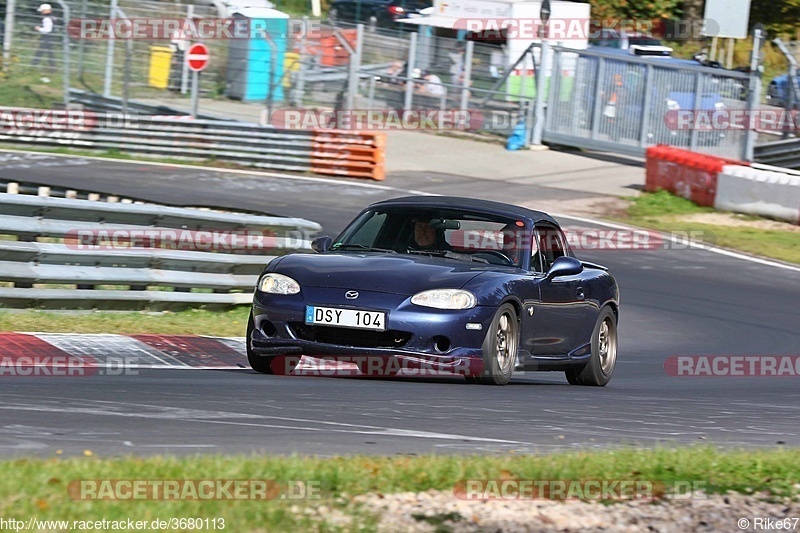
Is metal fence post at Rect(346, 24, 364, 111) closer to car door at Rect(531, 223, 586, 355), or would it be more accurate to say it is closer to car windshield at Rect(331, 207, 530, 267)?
car door at Rect(531, 223, 586, 355)

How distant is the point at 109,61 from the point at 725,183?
1228cm

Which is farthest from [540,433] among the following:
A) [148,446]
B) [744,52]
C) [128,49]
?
[744,52]

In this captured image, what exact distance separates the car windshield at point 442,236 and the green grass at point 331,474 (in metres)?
3.34

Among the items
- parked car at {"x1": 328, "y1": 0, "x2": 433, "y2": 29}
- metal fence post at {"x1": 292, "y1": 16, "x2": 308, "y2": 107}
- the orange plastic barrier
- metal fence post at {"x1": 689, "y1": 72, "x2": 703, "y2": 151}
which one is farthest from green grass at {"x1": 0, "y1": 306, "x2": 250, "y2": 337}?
parked car at {"x1": 328, "y1": 0, "x2": 433, "y2": 29}

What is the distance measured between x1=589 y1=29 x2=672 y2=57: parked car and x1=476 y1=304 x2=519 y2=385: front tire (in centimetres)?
3126

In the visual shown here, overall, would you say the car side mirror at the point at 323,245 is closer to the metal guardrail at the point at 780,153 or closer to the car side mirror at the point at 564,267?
the car side mirror at the point at 564,267

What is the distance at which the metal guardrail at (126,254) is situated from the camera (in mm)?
10500

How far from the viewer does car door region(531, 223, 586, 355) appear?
30.9ft

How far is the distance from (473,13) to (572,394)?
27.7 metres

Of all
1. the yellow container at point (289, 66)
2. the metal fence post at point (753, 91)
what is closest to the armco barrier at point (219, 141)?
the yellow container at point (289, 66)

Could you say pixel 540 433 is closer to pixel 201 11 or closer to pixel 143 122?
pixel 143 122

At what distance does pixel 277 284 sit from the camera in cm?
859

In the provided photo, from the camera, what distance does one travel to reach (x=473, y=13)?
3569 centimetres

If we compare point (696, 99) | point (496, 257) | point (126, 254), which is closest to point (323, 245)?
Result: point (496, 257)
